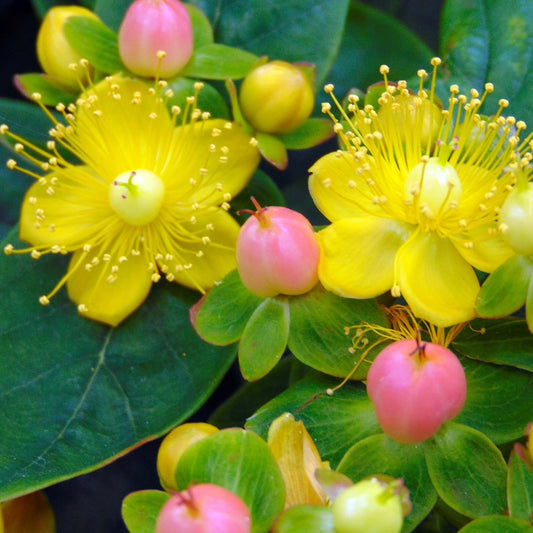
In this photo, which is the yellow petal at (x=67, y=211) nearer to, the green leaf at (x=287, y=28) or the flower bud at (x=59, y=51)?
the flower bud at (x=59, y=51)

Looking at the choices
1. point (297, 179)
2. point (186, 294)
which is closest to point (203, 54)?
point (186, 294)

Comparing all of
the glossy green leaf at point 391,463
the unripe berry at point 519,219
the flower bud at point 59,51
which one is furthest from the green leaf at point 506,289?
the flower bud at point 59,51

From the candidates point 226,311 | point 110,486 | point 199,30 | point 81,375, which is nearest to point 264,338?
point 226,311

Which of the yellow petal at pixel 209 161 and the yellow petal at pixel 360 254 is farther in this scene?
the yellow petal at pixel 209 161

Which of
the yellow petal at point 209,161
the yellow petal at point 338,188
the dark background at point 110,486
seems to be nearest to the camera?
the yellow petal at point 338,188

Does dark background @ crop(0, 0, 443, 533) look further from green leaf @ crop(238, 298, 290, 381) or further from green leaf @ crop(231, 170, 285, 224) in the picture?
green leaf @ crop(238, 298, 290, 381)

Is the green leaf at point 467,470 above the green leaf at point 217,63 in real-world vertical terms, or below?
Result: below

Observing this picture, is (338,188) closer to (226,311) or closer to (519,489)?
(226,311)
